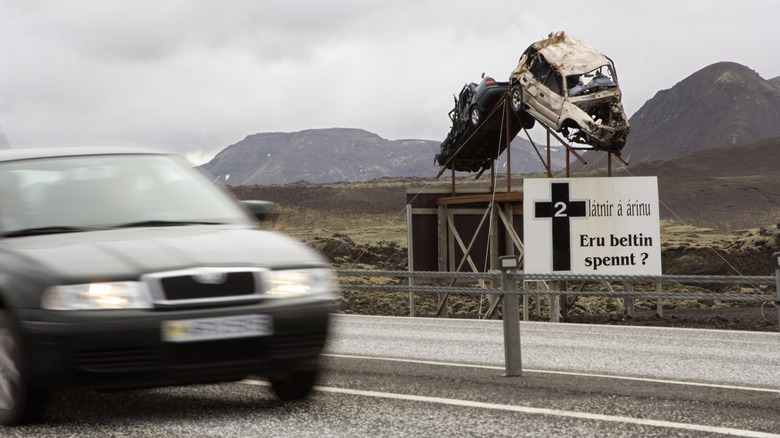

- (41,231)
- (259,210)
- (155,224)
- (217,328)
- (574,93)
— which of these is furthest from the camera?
(574,93)

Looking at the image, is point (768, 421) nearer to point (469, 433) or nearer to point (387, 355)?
point (469, 433)

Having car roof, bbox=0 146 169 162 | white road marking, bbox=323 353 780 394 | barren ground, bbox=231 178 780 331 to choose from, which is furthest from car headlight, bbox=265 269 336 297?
barren ground, bbox=231 178 780 331

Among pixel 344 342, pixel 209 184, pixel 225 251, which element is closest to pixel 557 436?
pixel 225 251

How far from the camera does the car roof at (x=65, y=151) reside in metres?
6.28

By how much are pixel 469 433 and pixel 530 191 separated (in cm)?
1255

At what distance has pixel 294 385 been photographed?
5.97m

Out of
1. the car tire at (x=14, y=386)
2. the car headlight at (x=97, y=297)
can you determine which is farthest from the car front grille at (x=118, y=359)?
the car tire at (x=14, y=386)

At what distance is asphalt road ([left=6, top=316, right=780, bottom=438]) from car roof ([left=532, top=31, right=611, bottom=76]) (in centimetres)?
1532

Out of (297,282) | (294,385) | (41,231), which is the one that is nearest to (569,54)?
(294,385)

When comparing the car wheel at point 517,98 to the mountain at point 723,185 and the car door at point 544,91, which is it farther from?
the mountain at point 723,185

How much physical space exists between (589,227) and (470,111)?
10.5 m

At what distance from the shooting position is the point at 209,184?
6.58 metres

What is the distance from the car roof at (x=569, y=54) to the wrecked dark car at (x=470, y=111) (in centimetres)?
168

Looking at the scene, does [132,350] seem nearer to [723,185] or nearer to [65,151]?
[65,151]
